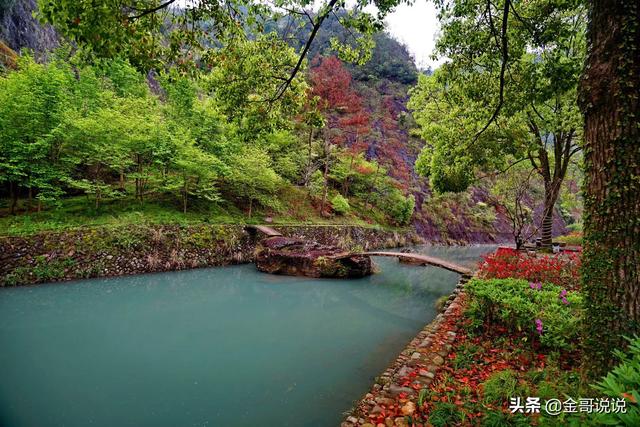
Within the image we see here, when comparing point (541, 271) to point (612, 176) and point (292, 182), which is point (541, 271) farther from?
point (292, 182)

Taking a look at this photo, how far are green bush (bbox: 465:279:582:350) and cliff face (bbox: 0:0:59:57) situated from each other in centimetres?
2698

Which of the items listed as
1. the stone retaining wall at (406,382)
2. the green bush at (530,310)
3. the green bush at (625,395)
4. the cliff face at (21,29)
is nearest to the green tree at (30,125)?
the cliff face at (21,29)

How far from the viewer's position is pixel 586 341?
2.63m

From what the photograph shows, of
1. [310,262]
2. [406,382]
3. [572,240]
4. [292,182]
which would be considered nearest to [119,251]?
[310,262]

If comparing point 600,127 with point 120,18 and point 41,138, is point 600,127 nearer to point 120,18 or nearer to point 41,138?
point 120,18

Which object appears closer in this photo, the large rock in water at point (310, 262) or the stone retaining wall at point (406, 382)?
the stone retaining wall at point (406, 382)

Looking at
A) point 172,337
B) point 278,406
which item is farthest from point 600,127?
point 172,337

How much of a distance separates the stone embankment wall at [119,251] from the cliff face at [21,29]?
1668 centimetres

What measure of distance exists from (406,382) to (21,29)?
105 feet

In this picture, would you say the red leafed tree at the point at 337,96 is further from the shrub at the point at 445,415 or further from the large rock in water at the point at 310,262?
the shrub at the point at 445,415

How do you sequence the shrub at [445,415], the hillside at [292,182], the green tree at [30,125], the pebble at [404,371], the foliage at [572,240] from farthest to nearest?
the foliage at [572,240] < the hillside at [292,182] < the green tree at [30,125] < the pebble at [404,371] < the shrub at [445,415]

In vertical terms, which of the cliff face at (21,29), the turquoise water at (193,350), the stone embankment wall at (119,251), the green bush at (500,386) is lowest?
the turquoise water at (193,350)

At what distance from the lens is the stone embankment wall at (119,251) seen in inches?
368

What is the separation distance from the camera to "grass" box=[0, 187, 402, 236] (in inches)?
413
